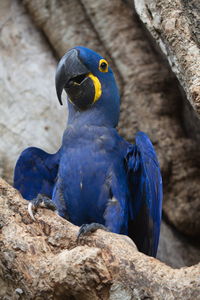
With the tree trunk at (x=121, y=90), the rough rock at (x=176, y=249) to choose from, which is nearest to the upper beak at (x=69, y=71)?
the tree trunk at (x=121, y=90)

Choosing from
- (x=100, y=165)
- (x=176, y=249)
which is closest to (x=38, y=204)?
(x=100, y=165)

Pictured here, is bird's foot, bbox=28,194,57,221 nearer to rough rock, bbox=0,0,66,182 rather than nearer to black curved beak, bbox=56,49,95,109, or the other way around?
black curved beak, bbox=56,49,95,109

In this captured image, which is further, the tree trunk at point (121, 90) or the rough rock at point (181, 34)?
the tree trunk at point (121, 90)

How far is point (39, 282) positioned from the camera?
240cm

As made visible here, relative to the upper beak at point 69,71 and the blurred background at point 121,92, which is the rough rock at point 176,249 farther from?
the upper beak at point 69,71

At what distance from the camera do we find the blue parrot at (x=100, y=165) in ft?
11.0

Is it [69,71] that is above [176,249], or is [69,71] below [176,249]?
above

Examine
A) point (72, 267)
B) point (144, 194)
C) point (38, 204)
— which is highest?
point (38, 204)

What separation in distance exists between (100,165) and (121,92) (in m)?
1.05

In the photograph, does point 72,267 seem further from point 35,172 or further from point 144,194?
point 35,172

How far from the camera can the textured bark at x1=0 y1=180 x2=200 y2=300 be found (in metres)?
2.27

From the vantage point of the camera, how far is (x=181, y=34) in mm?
3006

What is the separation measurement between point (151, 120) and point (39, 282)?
203 centimetres

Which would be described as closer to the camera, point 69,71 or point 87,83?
point 69,71
